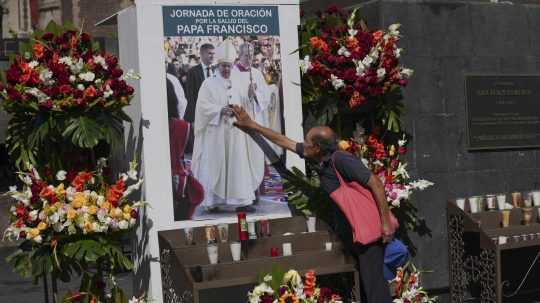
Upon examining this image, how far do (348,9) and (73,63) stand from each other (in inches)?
114

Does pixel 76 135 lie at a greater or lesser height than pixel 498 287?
greater

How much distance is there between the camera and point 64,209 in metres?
6.30

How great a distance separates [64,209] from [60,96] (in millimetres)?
769

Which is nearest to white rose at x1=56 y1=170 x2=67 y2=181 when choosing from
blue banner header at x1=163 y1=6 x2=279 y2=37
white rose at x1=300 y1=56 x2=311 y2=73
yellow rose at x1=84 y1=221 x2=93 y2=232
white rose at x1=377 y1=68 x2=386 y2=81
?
yellow rose at x1=84 y1=221 x2=93 y2=232

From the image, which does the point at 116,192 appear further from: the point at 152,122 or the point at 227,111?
the point at 227,111

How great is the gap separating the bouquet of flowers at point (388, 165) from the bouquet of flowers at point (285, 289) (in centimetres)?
120

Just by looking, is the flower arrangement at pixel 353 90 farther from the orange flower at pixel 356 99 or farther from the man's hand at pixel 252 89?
the man's hand at pixel 252 89

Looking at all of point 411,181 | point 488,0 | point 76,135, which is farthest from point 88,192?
point 488,0

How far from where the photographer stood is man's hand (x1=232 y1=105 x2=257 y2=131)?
7.19m

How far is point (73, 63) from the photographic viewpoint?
6406 millimetres

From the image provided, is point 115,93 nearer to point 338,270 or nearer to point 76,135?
point 76,135

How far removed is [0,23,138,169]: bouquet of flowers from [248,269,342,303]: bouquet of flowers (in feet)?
4.82

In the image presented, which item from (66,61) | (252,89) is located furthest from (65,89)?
A: (252,89)

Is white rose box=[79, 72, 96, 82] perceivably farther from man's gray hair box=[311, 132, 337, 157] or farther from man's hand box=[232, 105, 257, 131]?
man's gray hair box=[311, 132, 337, 157]
